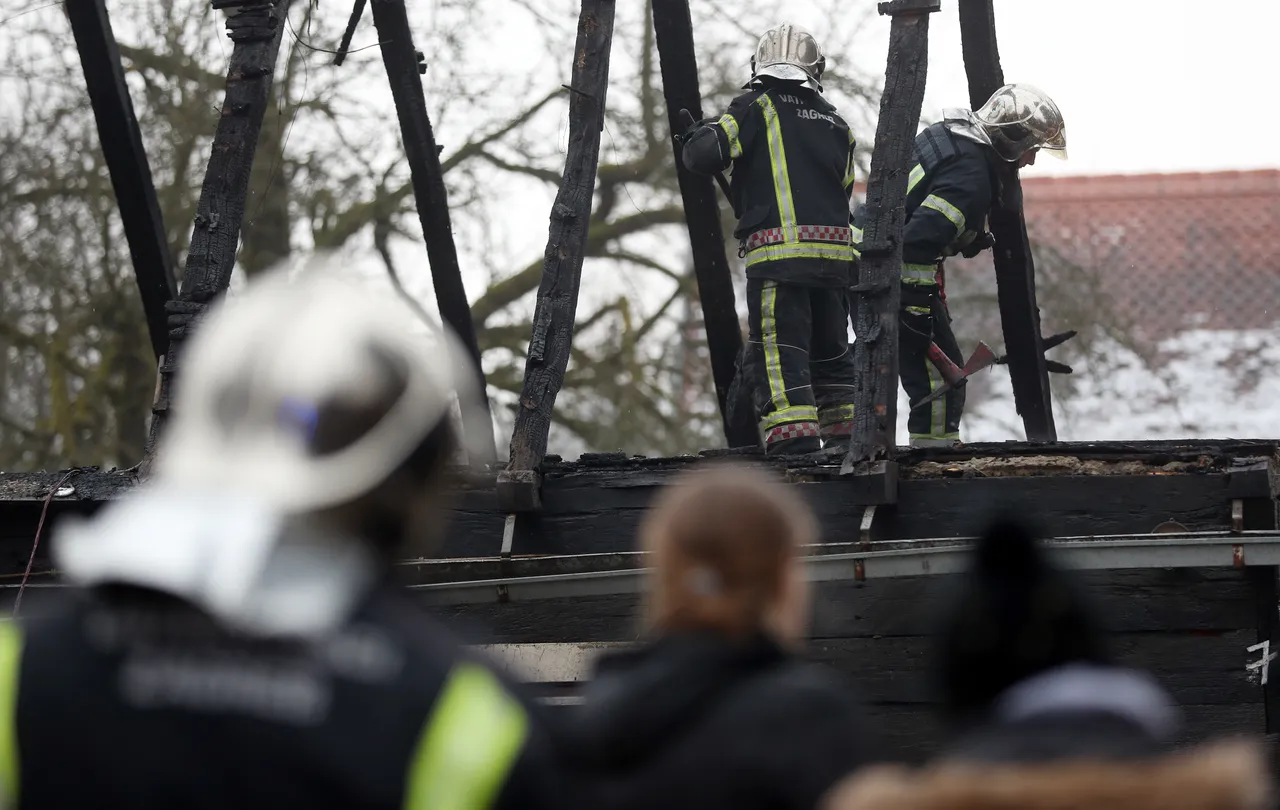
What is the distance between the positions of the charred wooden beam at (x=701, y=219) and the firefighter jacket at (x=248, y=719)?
5749 mm

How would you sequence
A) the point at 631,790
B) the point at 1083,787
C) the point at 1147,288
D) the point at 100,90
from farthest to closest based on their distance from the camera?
the point at 1147,288 → the point at 100,90 → the point at 631,790 → the point at 1083,787

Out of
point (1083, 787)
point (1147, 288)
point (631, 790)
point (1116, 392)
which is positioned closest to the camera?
point (1083, 787)

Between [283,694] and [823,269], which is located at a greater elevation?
[823,269]

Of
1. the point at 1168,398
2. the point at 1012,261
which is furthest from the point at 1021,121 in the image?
the point at 1168,398

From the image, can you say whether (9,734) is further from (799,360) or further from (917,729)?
(799,360)

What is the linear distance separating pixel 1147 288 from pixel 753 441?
762 cm

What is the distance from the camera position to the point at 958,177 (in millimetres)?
6480

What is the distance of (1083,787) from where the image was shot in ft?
4.17

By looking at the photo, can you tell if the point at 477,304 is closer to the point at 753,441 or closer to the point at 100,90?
the point at 753,441

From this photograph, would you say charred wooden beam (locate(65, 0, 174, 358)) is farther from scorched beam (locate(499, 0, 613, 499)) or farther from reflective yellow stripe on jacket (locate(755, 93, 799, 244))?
reflective yellow stripe on jacket (locate(755, 93, 799, 244))

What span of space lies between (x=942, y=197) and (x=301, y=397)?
553 cm

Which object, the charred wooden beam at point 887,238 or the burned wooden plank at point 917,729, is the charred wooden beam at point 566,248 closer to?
the charred wooden beam at point 887,238

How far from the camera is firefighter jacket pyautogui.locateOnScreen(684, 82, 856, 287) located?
20.6 ft

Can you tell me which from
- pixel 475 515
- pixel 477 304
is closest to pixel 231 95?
pixel 475 515
